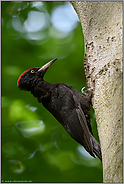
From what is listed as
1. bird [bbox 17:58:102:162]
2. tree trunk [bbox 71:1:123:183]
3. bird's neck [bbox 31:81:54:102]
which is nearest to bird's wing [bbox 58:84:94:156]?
bird [bbox 17:58:102:162]

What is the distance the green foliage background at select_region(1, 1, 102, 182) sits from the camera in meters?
4.01

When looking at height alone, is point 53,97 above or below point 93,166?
above

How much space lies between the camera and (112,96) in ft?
7.03

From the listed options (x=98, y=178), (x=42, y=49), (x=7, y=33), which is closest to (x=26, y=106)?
(x=42, y=49)

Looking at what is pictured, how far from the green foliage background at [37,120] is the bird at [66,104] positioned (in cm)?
36

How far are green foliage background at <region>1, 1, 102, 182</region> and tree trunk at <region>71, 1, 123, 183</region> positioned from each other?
5.04 feet

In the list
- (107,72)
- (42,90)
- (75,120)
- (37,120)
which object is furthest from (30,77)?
(107,72)

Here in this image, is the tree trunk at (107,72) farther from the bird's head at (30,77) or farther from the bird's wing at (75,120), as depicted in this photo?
the bird's head at (30,77)

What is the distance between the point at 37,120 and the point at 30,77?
0.87 m

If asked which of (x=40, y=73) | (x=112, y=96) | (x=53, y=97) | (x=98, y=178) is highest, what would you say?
(x=112, y=96)

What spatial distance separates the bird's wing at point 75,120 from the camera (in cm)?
334

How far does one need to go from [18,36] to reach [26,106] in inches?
60.1

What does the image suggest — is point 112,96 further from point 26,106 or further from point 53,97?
point 26,106

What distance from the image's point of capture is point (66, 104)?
3.68 m
